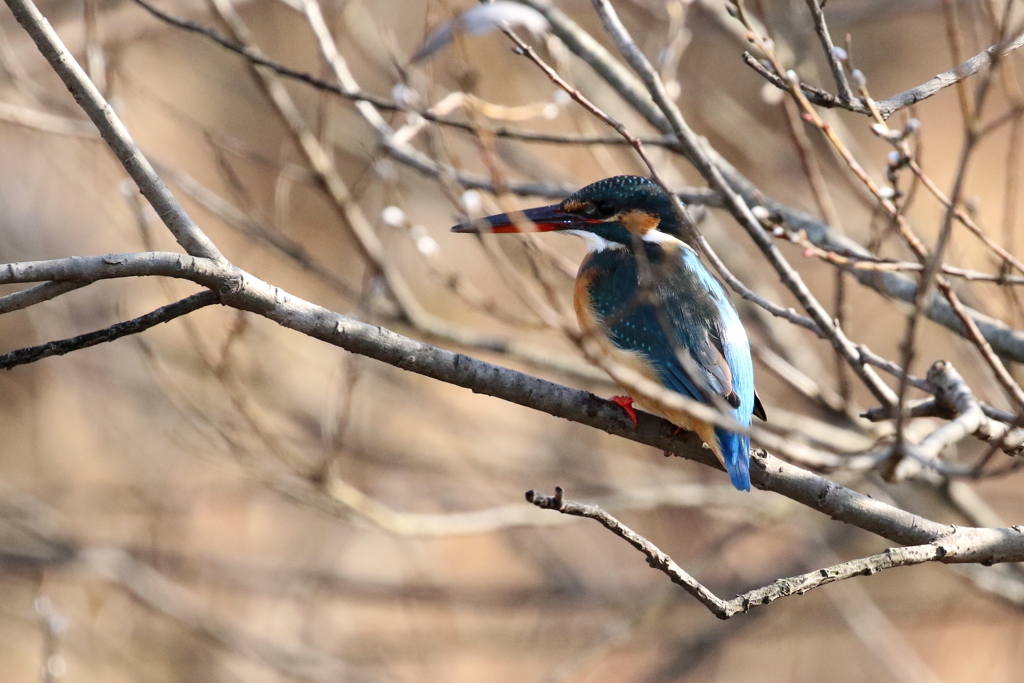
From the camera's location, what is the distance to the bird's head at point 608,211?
9.11 ft

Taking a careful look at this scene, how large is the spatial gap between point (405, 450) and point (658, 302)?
11.0 feet

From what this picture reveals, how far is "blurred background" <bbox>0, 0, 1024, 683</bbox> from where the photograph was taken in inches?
160

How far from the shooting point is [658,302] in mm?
2148

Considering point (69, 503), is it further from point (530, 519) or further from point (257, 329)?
point (530, 519)

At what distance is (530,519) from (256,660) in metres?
1.43

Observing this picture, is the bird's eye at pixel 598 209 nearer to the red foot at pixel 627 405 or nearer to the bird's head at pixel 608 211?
the bird's head at pixel 608 211

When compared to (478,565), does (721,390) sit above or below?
below

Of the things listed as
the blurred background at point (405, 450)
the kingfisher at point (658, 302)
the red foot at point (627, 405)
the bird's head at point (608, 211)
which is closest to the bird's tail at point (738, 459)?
the kingfisher at point (658, 302)

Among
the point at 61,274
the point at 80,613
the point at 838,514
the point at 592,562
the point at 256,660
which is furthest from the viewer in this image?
the point at 592,562

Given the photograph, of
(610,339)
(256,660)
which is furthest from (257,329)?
(610,339)

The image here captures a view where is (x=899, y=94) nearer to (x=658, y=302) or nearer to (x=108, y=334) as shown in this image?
(x=658, y=302)

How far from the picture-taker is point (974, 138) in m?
1.25

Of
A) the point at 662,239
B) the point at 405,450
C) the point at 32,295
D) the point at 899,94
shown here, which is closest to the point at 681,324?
the point at 662,239

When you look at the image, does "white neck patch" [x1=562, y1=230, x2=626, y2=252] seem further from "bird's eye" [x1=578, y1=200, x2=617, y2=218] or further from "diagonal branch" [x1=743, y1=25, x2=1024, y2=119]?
"diagonal branch" [x1=743, y1=25, x2=1024, y2=119]
